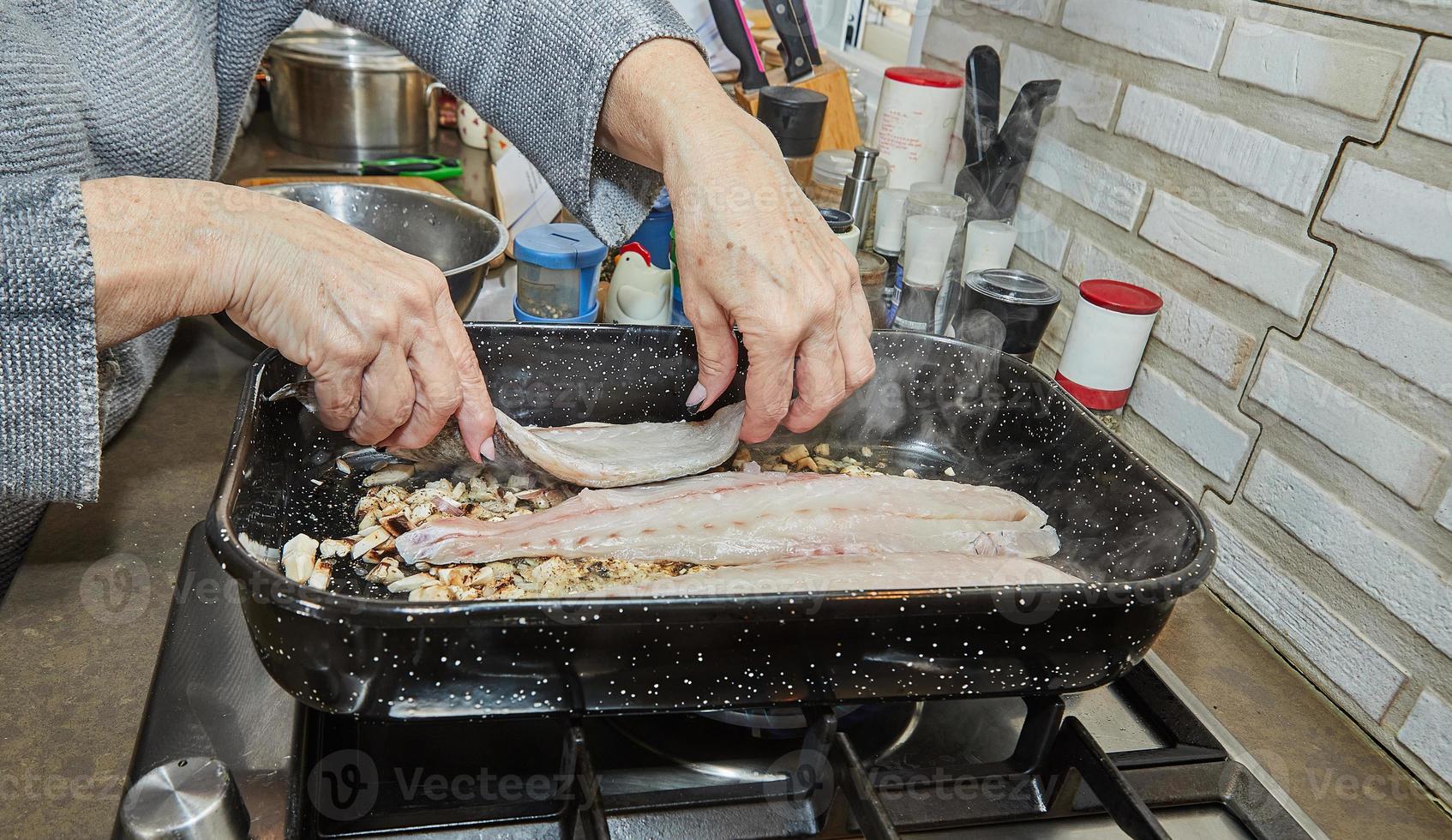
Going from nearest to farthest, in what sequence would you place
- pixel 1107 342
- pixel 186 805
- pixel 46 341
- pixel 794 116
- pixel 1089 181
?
pixel 186 805 → pixel 46 341 → pixel 1107 342 → pixel 1089 181 → pixel 794 116

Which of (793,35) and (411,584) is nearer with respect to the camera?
(411,584)

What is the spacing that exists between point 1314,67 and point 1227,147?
131 millimetres

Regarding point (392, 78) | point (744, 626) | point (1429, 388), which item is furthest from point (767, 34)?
point (744, 626)

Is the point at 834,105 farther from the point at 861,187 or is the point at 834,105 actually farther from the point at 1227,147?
the point at 1227,147

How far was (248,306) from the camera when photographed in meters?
0.80

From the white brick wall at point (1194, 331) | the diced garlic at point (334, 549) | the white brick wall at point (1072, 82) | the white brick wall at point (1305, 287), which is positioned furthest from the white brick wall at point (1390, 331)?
the diced garlic at point (334, 549)

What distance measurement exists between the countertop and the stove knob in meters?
0.16

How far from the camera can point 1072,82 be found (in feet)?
4.62

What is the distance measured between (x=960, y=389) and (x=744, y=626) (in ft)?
1.98

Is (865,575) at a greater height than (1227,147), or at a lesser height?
lesser

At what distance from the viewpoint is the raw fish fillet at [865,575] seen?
2.90ft

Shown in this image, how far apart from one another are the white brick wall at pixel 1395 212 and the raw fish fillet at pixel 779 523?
45 centimetres

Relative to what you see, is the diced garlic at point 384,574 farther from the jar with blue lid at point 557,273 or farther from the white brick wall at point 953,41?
the white brick wall at point 953,41

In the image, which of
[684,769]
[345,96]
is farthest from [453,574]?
[345,96]
